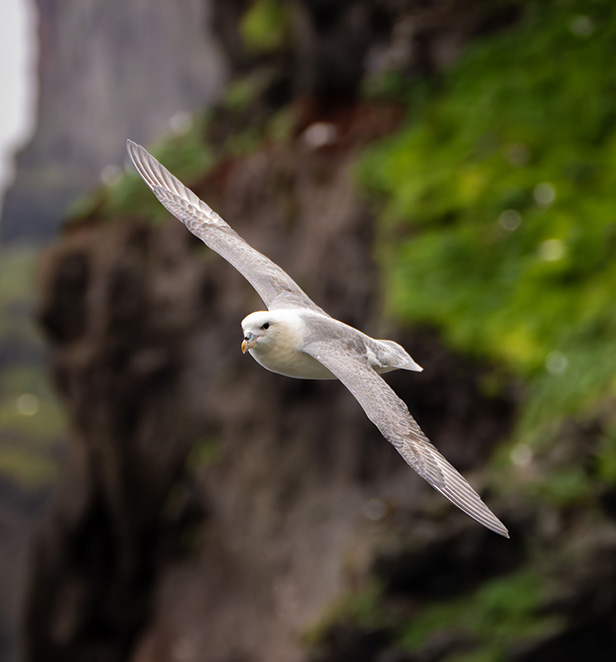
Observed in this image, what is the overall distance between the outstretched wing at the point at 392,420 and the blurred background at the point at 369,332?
3.79m

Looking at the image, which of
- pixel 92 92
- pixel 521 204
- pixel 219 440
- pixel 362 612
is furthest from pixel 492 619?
pixel 92 92

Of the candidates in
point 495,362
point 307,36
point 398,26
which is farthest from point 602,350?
point 307,36

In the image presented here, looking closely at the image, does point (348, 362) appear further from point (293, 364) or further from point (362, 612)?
point (362, 612)

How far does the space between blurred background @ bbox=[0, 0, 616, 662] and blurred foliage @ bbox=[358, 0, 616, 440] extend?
0.11ft

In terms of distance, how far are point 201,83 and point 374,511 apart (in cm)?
4389

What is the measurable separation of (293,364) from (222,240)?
6.25ft

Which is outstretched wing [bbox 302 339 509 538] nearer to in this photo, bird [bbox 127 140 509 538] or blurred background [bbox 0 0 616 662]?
bird [bbox 127 140 509 538]

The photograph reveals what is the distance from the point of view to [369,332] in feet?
38.1

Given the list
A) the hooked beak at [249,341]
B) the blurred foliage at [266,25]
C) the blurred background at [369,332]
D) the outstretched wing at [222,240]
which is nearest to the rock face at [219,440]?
the blurred background at [369,332]

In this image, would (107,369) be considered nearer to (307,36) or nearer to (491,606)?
(307,36)

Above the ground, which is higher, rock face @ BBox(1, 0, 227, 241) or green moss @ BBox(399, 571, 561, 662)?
rock face @ BBox(1, 0, 227, 241)

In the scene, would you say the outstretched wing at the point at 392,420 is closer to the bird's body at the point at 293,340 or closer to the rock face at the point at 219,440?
the bird's body at the point at 293,340

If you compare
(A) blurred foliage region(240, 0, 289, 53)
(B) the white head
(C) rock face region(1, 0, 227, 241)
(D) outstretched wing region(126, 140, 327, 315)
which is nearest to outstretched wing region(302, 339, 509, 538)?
(B) the white head

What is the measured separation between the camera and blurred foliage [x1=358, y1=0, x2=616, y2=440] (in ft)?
31.6
